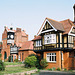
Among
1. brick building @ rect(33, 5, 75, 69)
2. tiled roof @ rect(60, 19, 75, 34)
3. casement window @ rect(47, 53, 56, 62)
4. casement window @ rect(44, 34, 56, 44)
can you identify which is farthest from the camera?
tiled roof @ rect(60, 19, 75, 34)

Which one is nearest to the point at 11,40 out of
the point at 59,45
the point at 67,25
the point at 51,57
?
the point at 51,57

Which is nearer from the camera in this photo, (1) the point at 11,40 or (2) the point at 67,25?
(2) the point at 67,25

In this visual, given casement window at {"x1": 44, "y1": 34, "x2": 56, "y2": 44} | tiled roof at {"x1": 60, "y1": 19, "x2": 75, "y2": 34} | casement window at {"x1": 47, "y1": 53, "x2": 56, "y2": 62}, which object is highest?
tiled roof at {"x1": 60, "y1": 19, "x2": 75, "y2": 34}

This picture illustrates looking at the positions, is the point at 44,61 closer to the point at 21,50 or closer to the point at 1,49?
the point at 21,50

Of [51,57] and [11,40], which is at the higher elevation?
[11,40]

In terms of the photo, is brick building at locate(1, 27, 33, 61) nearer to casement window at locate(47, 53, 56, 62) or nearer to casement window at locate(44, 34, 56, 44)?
casement window at locate(44, 34, 56, 44)

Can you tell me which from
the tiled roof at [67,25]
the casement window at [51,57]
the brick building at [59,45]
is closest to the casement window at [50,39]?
Answer: the brick building at [59,45]

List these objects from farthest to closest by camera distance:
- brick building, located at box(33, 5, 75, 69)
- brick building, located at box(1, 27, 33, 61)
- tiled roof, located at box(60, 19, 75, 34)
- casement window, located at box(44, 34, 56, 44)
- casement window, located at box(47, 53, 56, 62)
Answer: brick building, located at box(1, 27, 33, 61)
tiled roof, located at box(60, 19, 75, 34)
casement window, located at box(47, 53, 56, 62)
casement window, located at box(44, 34, 56, 44)
brick building, located at box(33, 5, 75, 69)

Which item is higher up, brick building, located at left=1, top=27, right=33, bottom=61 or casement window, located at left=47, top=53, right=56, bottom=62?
brick building, located at left=1, top=27, right=33, bottom=61

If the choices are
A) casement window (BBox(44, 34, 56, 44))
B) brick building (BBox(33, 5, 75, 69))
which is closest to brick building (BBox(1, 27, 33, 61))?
casement window (BBox(44, 34, 56, 44))

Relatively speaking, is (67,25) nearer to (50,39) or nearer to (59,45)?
(50,39)

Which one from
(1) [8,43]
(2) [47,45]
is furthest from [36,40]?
(1) [8,43]

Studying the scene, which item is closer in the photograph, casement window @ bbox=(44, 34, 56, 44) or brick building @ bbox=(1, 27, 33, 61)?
casement window @ bbox=(44, 34, 56, 44)

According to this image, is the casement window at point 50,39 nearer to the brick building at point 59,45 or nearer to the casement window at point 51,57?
the brick building at point 59,45
